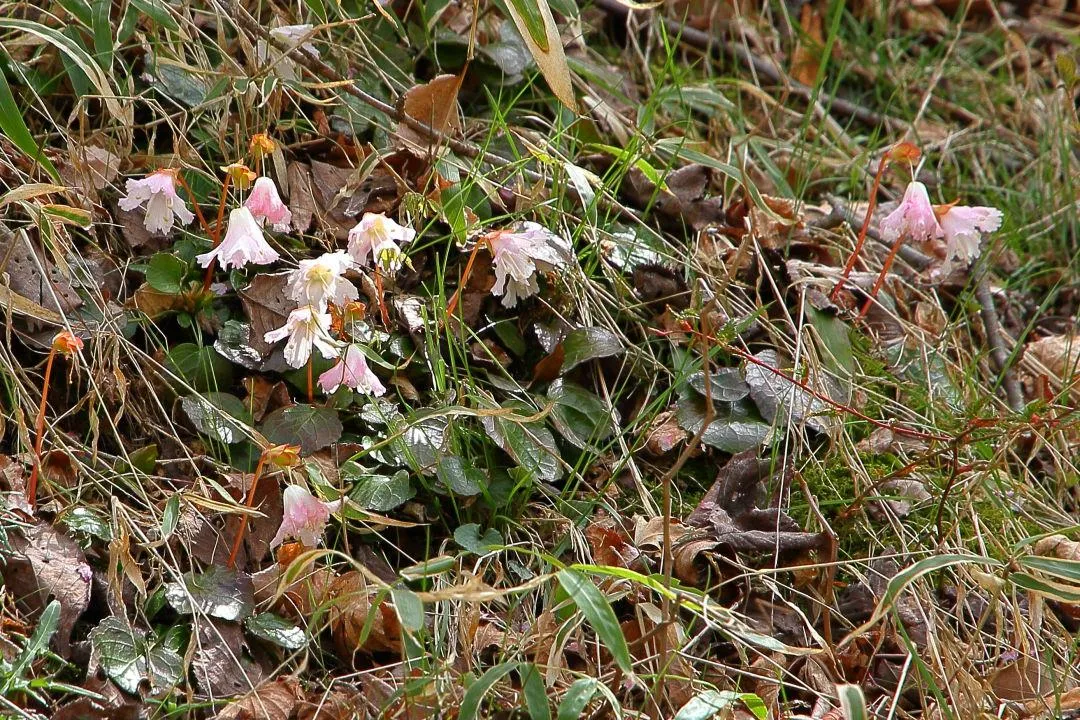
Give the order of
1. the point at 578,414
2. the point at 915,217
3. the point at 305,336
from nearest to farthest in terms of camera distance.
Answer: the point at 305,336 → the point at 578,414 → the point at 915,217

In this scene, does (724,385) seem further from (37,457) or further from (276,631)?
(37,457)

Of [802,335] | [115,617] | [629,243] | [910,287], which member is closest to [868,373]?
[802,335]

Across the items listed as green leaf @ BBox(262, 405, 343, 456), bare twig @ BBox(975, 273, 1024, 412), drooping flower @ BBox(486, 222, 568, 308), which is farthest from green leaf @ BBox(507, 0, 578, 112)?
bare twig @ BBox(975, 273, 1024, 412)

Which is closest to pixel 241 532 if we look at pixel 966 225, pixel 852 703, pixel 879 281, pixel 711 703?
pixel 711 703

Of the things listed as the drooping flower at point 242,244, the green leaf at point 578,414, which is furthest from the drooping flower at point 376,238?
the green leaf at point 578,414

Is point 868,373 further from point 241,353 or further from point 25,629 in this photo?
point 25,629

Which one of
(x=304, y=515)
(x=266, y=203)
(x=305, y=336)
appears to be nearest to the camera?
(x=304, y=515)
